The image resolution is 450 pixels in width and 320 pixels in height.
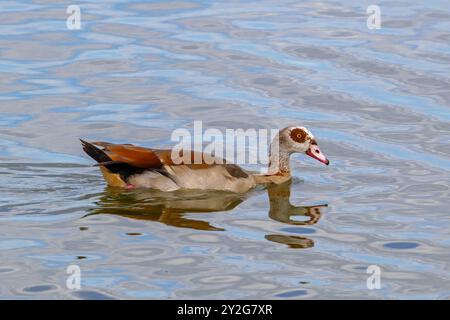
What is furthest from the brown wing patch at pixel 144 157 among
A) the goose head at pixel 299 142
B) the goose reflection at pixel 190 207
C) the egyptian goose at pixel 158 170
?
the goose head at pixel 299 142

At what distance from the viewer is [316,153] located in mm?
16500

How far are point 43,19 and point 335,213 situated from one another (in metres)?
10.3

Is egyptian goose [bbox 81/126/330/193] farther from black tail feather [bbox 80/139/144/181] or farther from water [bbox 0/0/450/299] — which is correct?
water [bbox 0/0/450/299]

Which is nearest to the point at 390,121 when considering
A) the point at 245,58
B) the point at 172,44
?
the point at 245,58

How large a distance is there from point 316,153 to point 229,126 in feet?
7.39

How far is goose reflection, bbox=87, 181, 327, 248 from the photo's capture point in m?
14.2

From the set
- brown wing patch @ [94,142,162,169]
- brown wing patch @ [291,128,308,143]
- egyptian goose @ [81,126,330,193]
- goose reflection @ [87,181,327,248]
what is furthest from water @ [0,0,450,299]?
brown wing patch @ [291,128,308,143]

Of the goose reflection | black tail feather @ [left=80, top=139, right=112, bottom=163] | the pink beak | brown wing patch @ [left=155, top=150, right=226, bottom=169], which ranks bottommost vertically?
the goose reflection

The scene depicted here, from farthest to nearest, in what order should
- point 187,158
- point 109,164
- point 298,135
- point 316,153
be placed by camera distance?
1. point 298,135
2. point 316,153
3. point 187,158
4. point 109,164

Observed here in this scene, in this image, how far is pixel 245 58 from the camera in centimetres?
2131

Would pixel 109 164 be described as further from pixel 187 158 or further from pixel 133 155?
pixel 187 158

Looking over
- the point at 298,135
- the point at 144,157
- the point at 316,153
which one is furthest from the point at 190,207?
the point at 298,135

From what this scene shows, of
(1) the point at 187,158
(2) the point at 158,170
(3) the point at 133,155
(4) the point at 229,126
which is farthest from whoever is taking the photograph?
(4) the point at 229,126
